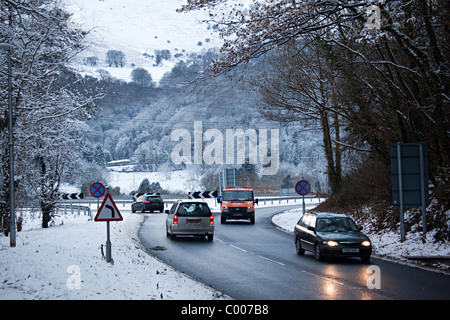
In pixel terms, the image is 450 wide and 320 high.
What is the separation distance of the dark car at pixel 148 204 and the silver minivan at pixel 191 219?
91.2ft

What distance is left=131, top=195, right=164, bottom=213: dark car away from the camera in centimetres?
5112

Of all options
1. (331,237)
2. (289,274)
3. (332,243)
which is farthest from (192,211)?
(289,274)

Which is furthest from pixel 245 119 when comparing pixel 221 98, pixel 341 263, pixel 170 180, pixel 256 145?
pixel 341 263

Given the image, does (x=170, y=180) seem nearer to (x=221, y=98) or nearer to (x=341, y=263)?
(x=221, y=98)

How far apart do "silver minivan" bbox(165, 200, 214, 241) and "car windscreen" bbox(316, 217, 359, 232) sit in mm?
6813

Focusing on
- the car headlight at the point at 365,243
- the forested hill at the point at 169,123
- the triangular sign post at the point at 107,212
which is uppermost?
the forested hill at the point at 169,123

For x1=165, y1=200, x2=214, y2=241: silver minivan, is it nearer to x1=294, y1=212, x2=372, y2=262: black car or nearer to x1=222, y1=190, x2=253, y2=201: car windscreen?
x1=294, y1=212, x2=372, y2=262: black car

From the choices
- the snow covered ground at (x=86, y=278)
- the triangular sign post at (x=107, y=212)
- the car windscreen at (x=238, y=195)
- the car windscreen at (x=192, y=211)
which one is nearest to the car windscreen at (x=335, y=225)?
the snow covered ground at (x=86, y=278)

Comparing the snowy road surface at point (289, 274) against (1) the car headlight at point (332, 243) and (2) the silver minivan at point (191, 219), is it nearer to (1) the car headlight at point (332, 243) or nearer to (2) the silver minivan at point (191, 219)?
(1) the car headlight at point (332, 243)

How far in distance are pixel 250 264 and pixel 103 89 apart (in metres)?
13.3

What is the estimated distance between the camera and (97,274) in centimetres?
1133

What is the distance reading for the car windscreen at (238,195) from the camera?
1427 inches

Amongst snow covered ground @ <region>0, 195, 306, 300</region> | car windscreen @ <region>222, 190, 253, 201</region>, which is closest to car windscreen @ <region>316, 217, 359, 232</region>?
snow covered ground @ <region>0, 195, 306, 300</region>

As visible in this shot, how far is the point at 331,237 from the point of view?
54.1ft
